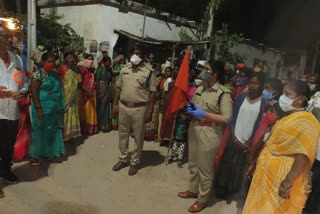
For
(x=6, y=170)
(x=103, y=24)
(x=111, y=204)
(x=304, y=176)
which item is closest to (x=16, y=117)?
(x=6, y=170)

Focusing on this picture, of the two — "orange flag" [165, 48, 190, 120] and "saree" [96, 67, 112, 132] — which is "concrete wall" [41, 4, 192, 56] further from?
"orange flag" [165, 48, 190, 120]

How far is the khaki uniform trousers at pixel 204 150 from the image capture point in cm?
319

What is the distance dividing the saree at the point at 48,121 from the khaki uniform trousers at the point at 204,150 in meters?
2.11

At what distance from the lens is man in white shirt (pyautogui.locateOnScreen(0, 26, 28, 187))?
125 inches

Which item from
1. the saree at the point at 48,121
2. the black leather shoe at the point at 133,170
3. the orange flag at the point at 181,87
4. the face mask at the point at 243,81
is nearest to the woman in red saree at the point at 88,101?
the saree at the point at 48,121

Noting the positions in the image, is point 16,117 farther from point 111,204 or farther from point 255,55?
point 255,55

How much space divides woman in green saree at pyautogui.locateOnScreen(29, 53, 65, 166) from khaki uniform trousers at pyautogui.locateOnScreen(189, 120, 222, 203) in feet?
6.93

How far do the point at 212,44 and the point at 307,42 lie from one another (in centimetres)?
835

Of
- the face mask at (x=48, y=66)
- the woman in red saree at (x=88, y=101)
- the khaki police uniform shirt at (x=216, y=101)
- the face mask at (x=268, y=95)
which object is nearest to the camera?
the khaki police uniform shirt at (x=216, y=101)

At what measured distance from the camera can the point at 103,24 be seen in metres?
11.0

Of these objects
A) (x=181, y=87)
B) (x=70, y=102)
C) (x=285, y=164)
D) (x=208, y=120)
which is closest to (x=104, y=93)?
(x=70, y=102)

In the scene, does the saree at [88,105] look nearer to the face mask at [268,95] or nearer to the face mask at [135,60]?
the face mask at [135,60]

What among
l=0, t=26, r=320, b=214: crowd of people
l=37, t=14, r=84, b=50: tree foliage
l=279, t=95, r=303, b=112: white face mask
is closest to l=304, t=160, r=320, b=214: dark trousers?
l=0, t=26, r=320, b=214: crowd of people

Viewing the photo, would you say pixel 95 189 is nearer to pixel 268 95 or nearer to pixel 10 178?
pixel 10 178
